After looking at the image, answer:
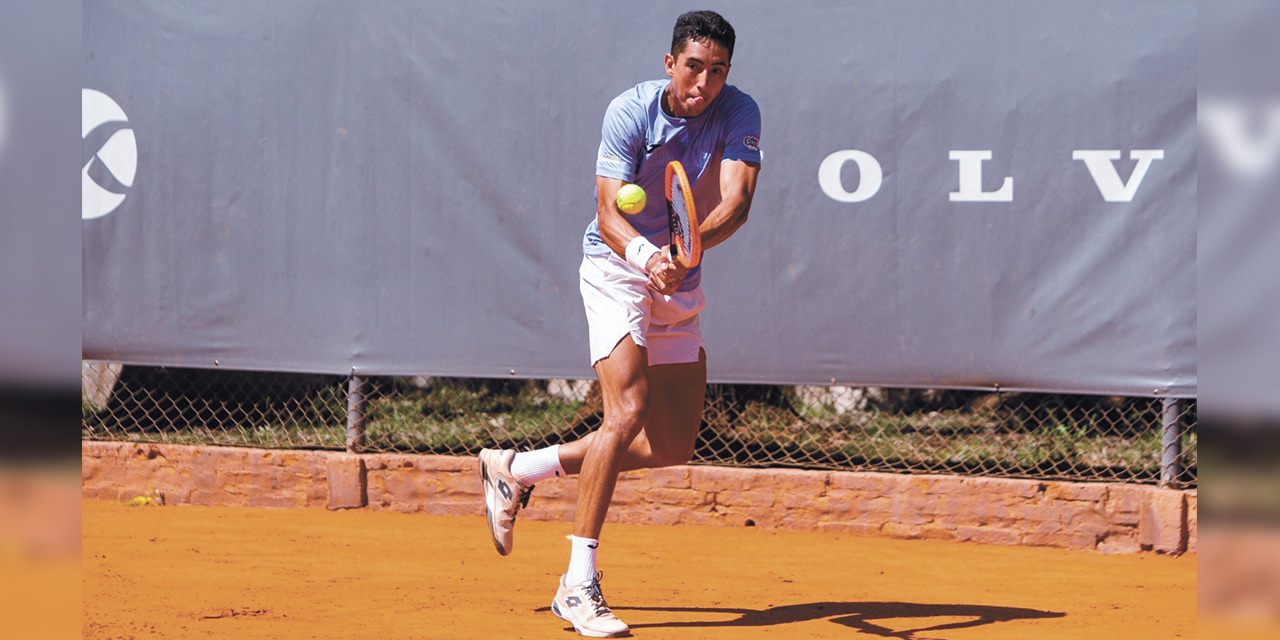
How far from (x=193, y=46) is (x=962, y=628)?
404cm


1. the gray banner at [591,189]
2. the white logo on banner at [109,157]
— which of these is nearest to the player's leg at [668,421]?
the gray banner at [591,189]

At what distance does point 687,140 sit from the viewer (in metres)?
3.52

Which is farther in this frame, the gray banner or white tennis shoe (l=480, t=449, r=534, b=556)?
the gray banner

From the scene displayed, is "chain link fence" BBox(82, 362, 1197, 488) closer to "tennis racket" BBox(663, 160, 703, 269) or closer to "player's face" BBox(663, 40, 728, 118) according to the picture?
"tennis racket" BBox(663, 160, 703, 269)

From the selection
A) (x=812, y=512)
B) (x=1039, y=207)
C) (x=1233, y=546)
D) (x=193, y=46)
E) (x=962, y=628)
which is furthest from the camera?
(x=193, y=46)

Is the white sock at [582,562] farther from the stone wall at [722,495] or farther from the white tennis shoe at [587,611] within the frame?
the stone wall at [722,495]

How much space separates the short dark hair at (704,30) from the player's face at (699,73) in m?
0.01

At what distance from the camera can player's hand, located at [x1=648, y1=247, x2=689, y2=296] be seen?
3227 millimetres

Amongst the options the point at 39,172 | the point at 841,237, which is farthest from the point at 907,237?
the point at 39,172

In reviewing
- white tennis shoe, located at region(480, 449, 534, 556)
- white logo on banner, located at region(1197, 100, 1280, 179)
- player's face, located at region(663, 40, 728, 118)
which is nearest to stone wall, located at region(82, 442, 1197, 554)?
white tennis shoe, located at region(480, 449, 534, 556)

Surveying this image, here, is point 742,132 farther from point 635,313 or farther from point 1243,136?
point 1243,136

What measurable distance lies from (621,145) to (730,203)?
1.19ft

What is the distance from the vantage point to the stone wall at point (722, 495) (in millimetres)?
4535

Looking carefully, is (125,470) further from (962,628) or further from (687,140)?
(962,628)
